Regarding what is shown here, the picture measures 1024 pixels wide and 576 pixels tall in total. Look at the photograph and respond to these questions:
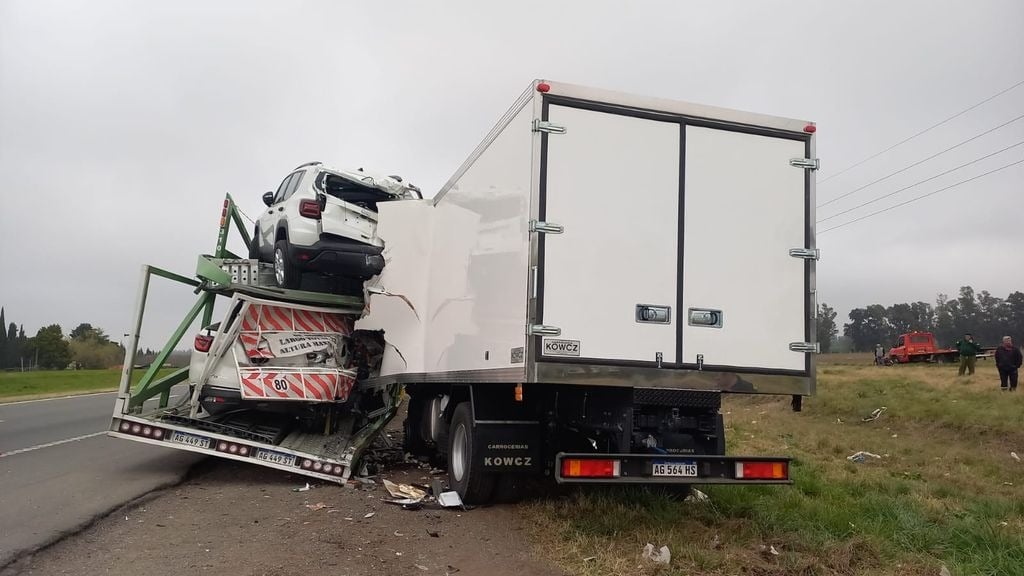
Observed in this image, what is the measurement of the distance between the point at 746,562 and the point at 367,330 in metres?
5.90

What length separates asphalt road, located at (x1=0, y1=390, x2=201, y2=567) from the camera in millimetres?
6074

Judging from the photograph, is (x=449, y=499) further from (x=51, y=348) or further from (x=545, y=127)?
(x=51, y=348)

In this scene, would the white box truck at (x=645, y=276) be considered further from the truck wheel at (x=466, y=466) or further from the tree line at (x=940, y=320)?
the tree line at (x=940, y=320)

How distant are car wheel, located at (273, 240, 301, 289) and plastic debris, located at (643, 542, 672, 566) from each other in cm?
630

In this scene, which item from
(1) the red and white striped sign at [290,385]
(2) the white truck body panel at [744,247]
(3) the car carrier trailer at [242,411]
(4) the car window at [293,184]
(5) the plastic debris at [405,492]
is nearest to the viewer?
(2) the white truck body panel at [744,247]

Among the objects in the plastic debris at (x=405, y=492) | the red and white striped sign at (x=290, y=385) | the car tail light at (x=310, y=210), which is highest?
the car tail light at (x=310, y=210)

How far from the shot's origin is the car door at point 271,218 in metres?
10.7

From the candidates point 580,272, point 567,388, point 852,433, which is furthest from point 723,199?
point 852,433

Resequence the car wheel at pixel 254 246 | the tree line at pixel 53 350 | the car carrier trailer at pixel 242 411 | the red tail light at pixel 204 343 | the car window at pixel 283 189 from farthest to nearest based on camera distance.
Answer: the tree line at pixel 53 350
the car wheel at pixel 254 246
the car window at pixel 283 189
the red tail light at pixel 204 343
the car carrier trailer at pixel 242 411

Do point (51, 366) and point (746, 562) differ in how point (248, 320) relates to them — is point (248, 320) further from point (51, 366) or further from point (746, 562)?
point (51, 366)

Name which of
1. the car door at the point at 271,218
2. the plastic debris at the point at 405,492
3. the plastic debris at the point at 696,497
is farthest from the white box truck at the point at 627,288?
the car door at the point at 271,218

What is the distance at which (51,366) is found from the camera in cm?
7088

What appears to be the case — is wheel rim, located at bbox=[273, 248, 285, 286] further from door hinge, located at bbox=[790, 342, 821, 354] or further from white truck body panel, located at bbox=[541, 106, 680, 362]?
door hinge, located at bbox=[790, 342, 821, 354]

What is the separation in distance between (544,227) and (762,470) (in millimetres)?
2671
